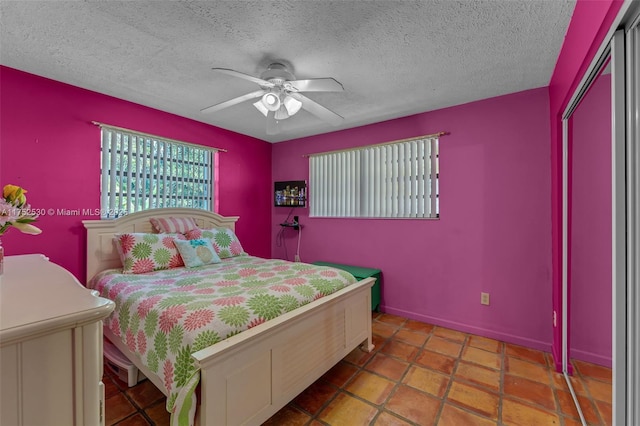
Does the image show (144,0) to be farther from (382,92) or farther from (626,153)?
(626,153)

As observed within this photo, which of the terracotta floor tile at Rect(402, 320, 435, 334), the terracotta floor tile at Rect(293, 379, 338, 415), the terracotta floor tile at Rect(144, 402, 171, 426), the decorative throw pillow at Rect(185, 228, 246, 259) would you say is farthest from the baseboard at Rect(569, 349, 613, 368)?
the decorative throw pillow at Rect(185, 228, 246, 259)

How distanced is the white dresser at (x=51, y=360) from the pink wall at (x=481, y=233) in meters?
2.86

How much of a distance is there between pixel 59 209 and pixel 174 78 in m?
1.51

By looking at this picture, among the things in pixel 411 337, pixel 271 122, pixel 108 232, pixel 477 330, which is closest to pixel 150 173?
pixel 108 232

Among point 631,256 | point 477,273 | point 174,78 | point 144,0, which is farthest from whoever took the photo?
point 477,273

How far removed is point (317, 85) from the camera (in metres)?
1.81

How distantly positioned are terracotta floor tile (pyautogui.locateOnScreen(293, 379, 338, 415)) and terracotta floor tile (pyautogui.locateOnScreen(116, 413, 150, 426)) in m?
0.87

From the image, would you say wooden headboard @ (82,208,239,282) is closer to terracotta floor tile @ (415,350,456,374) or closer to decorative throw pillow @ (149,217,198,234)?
decorative throw pillow @ (149,217,198,234)

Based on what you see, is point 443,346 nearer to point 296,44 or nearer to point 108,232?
point 296,44

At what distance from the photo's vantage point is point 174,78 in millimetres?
2279

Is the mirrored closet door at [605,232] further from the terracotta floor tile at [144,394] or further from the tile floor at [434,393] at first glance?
the terracotta floor tile at [144,394]

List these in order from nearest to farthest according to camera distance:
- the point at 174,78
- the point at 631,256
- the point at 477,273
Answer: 1. the point at 631,256
2. the point at 174,78
3. the point at 477,273

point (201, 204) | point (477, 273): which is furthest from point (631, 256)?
point (201, 204)

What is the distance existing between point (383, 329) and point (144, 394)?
208cm
